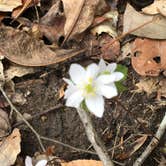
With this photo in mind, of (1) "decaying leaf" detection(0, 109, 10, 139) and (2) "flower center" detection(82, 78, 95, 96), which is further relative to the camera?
(1) "decaying leaf" detection(0, 109, 10, 139)

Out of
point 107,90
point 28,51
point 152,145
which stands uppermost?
point 107,90

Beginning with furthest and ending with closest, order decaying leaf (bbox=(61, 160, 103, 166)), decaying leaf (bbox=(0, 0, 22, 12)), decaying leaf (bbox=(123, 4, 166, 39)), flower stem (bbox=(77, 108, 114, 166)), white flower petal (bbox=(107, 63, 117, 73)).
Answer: decaying leaf (bbox=(0, 0, 22, 12)) → decaying leaf (bbox=(123, 4, 166, 39)) → decaying leaf (bbox=(61, 160, 103, 166)) → flower stem (bbox=(77, 108, 114, 166)) → white flower petal (bbox=(107, 63, 117, 73))

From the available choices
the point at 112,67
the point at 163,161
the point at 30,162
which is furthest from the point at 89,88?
the point at 163,161

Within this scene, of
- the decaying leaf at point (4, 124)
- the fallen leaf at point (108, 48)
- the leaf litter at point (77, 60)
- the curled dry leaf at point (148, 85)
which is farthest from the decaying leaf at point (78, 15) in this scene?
the decaying leaf at point (4, 124)

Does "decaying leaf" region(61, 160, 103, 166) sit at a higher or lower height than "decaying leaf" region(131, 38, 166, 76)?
lower

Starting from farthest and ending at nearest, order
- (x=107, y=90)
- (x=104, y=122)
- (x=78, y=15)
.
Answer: (x=78, y=15) < (x=104, y=122) < (x=107, y=90)

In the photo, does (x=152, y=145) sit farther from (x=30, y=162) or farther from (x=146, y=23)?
(x=146, y=23)

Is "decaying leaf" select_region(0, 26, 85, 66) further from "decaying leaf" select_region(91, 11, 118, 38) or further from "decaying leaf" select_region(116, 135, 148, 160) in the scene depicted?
"decaying leaf" select_region(116, 135, 148, 160)

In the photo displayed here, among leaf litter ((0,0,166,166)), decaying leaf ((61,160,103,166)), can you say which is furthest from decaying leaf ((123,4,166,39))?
decaying leaf ((61,160,103,166))
